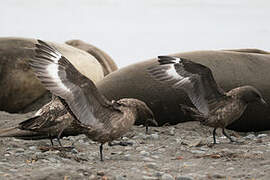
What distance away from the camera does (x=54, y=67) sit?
167 inches

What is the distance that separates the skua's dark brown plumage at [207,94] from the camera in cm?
522

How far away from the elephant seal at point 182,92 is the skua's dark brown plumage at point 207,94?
128 centimetres

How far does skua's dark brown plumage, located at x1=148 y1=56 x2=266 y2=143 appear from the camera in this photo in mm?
5223

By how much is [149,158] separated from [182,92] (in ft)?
6.88

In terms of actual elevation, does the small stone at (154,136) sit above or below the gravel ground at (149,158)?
below

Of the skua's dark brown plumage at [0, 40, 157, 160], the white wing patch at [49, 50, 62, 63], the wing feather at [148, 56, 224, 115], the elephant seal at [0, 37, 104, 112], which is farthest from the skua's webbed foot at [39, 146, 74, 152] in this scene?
the elephant seal at [0, 37, 104, 112]

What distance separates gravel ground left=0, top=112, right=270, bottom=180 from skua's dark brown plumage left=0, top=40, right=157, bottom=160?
0.32 metres

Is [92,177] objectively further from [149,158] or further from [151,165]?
[149,158]

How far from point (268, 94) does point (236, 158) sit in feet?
8.02

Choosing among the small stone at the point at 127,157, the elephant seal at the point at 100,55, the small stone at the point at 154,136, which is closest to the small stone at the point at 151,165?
the small stone at the point at 127,157

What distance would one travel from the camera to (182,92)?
21.7ft

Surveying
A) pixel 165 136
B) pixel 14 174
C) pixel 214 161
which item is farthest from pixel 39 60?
pixel 165 136

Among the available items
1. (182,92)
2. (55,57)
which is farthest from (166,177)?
(182,92)

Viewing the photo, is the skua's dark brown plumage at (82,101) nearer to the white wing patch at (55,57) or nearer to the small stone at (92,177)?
the white wing patch at (55,57)
